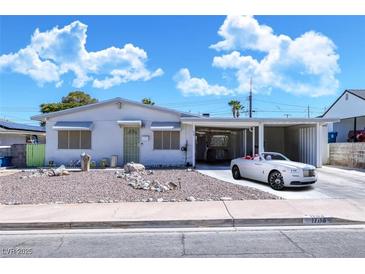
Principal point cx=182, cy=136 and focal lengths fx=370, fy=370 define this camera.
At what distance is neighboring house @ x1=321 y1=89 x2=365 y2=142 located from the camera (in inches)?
1303

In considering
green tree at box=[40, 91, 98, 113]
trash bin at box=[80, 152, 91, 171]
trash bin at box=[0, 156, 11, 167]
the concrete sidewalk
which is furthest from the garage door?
green tree at box=[40, 91, 98, 113]

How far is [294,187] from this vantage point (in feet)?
42.1

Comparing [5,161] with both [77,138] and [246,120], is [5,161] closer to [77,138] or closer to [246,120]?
[77,138]

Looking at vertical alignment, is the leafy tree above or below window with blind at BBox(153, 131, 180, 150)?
above

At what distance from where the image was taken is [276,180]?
12695mm

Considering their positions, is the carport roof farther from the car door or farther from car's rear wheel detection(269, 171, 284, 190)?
car's rear wheel detection(269, 171, 284, 190)

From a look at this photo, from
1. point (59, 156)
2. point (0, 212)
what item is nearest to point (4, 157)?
point (59, 156)

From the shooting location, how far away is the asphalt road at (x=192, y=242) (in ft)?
19.4

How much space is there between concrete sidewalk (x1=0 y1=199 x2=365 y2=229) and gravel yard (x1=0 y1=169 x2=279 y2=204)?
31.1 inches

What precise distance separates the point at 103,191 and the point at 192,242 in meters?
6.06

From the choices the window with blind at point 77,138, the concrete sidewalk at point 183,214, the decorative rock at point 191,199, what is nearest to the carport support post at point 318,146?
the concrete sidewalk at point 183,214

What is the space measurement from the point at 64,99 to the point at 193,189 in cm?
4157

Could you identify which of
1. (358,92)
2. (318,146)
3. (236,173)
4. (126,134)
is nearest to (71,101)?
(126,134)

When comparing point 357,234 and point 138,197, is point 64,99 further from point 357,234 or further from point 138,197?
point 357,234
